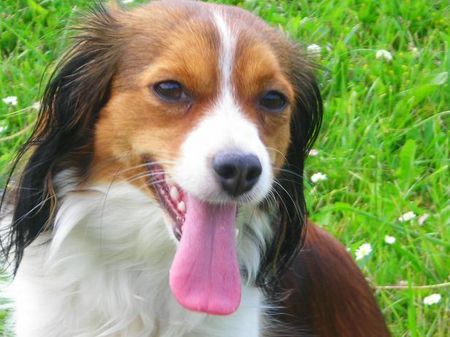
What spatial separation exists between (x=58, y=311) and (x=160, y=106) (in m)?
0.78

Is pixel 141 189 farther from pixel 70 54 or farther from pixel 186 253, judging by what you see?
pixel 70 54

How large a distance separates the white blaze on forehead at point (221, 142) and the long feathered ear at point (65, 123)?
0.37 m

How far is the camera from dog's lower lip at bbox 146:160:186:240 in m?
3.23

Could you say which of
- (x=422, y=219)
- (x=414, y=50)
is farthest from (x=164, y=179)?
(x=414, y=50)

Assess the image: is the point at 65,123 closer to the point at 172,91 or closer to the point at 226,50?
the point at 172,91

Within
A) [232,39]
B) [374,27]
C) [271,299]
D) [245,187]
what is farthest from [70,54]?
[374,27]

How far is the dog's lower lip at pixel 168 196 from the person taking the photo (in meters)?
3.23

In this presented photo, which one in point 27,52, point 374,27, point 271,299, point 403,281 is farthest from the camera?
point 374,27

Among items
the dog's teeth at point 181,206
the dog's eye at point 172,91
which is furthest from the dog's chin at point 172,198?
the dog's eye at point 172,91

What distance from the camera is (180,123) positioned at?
3.18 metres

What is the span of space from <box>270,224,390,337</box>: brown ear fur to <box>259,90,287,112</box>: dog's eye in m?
0.71

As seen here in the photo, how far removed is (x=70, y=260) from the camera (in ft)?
11.3

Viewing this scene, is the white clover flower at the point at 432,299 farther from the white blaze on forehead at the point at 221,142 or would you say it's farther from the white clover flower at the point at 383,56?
the white clover flower at the point at 383,56

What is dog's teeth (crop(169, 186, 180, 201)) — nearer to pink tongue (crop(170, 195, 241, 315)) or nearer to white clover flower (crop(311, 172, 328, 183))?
pink tongue (crop(170, 195, 241, 315))
